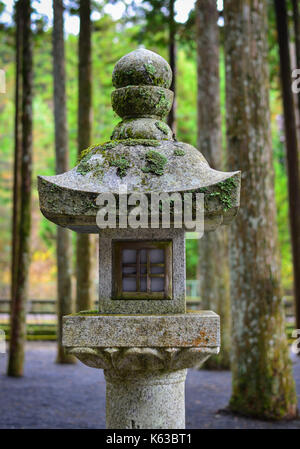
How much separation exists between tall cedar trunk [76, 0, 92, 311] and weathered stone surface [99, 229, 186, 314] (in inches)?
300

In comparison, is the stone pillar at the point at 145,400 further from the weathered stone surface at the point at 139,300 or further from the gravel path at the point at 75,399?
the gravel path at the point at 75,399

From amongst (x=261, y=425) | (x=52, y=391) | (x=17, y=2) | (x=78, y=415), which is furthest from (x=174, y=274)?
(x=17, y=2)

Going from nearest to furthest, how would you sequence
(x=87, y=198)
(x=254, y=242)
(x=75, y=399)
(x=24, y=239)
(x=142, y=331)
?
1. (x=87, y=198)
2. (x=142, y=331)
3. (x=254, y=242)
4. (x=75, y=399)
5. (x=24, y=239)

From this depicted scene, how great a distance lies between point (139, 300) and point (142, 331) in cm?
32

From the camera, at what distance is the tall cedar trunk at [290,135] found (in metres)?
10.0

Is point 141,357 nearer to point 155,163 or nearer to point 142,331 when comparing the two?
point 142,331

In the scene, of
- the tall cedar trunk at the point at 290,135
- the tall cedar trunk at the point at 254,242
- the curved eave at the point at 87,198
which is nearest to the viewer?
the curved eave at the point at 87,198

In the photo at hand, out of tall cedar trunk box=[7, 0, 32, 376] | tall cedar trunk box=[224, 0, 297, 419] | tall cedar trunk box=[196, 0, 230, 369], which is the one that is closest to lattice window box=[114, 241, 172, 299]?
tall cedar trunk box=[224, 0, 297, 419]

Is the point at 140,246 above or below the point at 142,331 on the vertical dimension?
above

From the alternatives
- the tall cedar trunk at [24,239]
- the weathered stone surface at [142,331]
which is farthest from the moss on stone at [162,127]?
the tall cedar trunk at [24,239]

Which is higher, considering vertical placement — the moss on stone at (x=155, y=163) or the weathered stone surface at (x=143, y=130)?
the weathered stone surface at (x=143, y=130)

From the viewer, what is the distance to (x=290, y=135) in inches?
396

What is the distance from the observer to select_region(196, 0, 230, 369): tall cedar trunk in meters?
11.2

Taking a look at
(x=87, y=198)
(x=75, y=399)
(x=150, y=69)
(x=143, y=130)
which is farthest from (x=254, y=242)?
(x=75, y=399)
